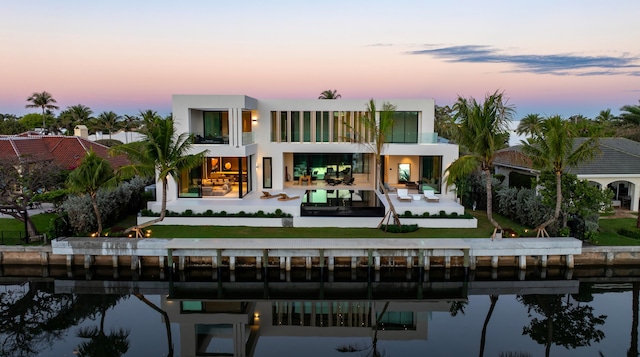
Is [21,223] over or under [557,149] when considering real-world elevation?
under

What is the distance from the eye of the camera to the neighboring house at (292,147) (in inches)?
924

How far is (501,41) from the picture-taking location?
29.8 metres

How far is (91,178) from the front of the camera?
58.8ft

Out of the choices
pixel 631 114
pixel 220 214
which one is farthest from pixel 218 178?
pixel 631 114

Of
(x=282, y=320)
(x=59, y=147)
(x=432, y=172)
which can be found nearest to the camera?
(x=282, y=320)

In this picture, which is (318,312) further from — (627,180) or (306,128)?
(627,180)

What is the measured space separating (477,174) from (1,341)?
2420cm

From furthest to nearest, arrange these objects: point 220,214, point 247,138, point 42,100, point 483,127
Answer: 1. point 42,100
2. point 247,138
3. point 220,214
4. point 483,127

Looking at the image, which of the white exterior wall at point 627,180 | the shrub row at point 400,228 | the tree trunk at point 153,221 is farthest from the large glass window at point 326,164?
the white exterior wall at point 627,180

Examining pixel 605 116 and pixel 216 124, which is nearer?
pixel 216 124

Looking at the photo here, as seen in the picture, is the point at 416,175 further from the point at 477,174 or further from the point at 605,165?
the point at 605,165

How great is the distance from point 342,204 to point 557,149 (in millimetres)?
10611

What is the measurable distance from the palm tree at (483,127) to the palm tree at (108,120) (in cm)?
5163

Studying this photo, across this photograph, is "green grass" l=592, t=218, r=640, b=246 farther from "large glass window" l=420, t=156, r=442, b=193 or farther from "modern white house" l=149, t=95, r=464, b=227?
"large glass window" l=420, t=156, r=442, b=193
